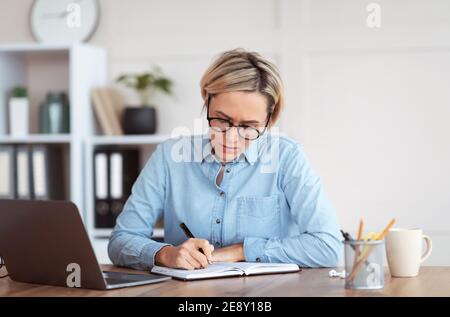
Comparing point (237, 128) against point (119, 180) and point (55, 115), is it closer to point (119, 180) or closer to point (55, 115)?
point (119, 180)

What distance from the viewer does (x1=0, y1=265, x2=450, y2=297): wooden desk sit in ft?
5.09

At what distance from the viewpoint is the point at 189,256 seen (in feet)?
6.22

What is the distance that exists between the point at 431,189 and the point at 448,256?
306 millimetres

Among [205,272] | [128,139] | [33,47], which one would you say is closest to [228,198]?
[205,272]

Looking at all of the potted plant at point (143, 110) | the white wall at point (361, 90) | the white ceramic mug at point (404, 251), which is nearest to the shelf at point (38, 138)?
the potted plant at point (143, 110)

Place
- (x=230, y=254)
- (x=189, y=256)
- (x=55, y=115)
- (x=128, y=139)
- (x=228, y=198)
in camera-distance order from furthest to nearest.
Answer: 1. (x=55, y=115)
2. (x=128, y=139)
3. (x=228, y=198)
4. (x=230, y=254)
5. (x=189, y=256)

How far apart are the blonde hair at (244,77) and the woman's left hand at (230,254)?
413 mm

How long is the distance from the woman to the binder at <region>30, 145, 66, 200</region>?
4.95 feet

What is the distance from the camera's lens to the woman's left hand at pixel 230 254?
6.71 ft

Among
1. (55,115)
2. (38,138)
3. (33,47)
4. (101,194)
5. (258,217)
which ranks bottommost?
(101,194)

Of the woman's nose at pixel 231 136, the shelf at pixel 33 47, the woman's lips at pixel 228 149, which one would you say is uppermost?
the shelf at pixel 33 47

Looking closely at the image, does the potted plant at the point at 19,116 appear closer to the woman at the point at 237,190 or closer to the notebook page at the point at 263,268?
the woman at the point at 237,190

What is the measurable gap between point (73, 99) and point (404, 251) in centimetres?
218
